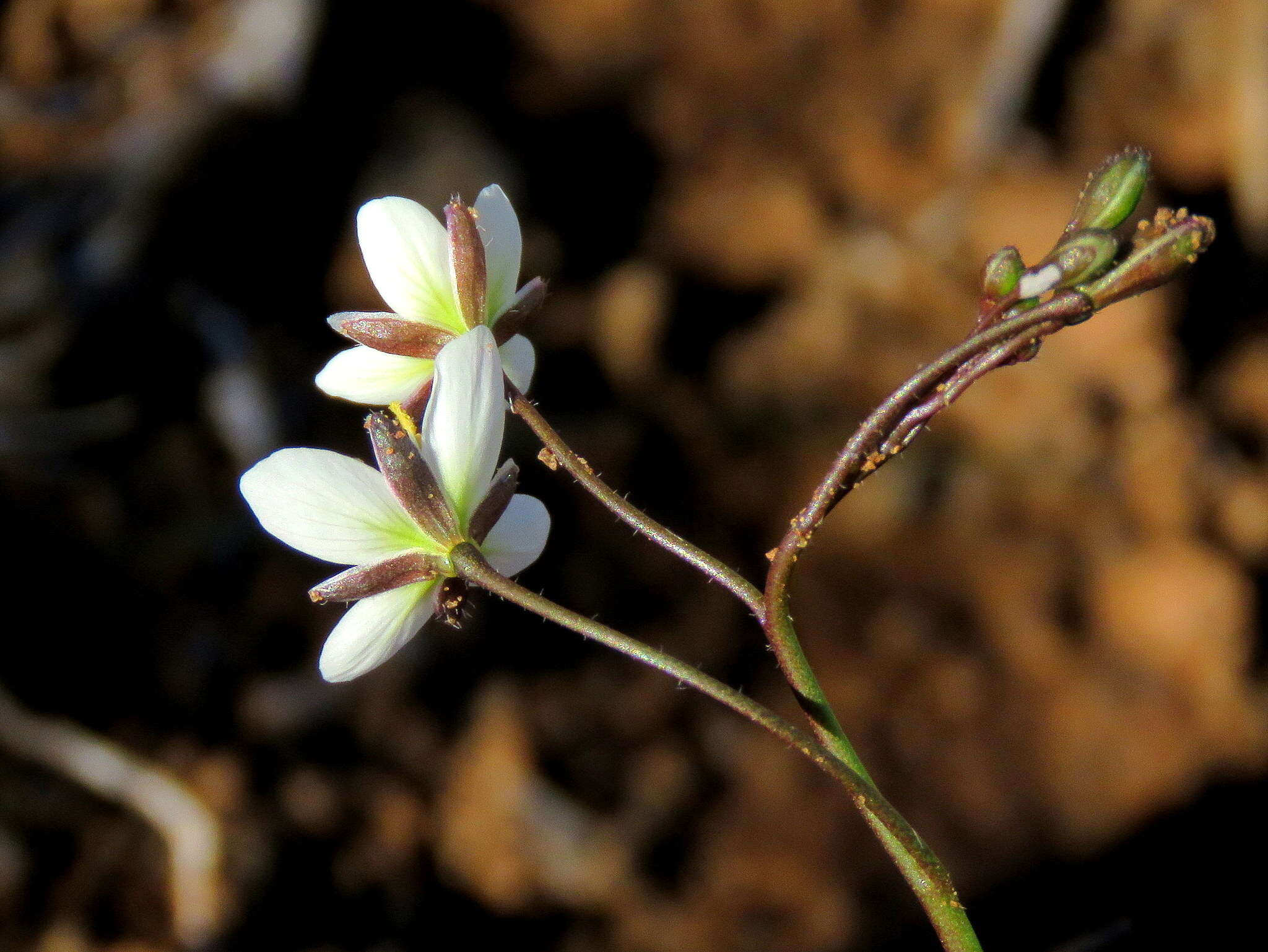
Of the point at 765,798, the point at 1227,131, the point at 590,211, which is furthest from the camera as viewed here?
the point at 1227,131

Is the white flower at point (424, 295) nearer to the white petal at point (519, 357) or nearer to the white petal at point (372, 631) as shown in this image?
the white petal at point (519, 357)

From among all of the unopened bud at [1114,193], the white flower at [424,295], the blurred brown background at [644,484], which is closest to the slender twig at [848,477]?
the unopened bud at [1114,193]

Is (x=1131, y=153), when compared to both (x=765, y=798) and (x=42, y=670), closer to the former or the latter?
(x=765, y=798)

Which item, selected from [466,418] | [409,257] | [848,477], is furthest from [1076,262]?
[409,257]

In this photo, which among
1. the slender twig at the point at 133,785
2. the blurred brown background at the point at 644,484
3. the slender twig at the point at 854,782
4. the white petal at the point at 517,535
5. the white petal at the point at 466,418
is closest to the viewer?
the slender twig at the point at 854,782

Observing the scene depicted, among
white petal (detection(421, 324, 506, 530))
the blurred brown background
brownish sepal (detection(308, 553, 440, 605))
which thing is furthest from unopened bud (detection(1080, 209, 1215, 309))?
the blurred brown background

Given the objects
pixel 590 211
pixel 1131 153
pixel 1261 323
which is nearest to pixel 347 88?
pixel 590 211

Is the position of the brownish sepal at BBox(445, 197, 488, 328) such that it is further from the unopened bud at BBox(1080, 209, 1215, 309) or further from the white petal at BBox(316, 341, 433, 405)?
the unopened bud at BBox(1080, 209, 1215, 309)

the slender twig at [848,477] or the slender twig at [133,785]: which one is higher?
the slender twig at [133,785]
